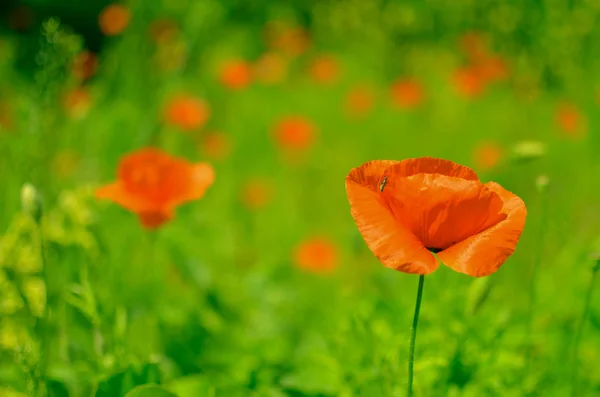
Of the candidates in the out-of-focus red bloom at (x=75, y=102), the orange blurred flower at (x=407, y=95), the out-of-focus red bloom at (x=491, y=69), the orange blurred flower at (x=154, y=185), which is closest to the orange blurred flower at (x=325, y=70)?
the orange blurred flower at (x=407, y=95)

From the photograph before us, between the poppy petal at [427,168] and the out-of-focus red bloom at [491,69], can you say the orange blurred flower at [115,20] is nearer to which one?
the out-of-focus red bloom at [491,69]

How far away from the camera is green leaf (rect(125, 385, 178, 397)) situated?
34.1 inches

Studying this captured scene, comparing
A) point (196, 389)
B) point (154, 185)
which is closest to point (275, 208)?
point (154, 185)

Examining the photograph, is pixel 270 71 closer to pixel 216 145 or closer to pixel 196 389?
pixel 216 145

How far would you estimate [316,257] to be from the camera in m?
2.17

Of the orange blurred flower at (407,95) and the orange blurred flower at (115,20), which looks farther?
the orange blurred flower at (407,95)

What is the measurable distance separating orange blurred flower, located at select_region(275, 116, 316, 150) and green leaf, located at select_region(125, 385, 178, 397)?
189 centimetres

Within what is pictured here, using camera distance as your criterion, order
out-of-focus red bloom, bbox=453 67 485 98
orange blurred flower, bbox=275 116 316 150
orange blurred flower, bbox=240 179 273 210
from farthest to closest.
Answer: out-of-focus red bloom, bbox=453 67 485 98 → orange blurred flower, bbox=275 116 316 150 → orange blurred flower, bbox=240 179 273 210

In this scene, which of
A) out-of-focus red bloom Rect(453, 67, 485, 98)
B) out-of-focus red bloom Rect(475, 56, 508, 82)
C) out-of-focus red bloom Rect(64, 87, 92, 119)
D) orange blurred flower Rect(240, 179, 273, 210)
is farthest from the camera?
out-of-focus red bloom Rect(475, 56, 508, 82)

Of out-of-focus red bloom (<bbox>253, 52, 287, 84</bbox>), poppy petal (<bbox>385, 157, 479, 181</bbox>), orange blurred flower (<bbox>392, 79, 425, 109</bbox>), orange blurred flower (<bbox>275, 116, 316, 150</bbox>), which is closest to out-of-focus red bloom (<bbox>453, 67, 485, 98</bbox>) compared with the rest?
orange blurred flower (<bbox>392, 79, 425, 109</bbox>)

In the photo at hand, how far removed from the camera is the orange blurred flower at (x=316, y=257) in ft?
6.98

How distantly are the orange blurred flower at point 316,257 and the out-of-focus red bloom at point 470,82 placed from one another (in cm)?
122

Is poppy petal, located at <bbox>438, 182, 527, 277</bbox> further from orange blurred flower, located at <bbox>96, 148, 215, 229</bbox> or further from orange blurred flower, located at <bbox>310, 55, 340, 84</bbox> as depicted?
orange blurred flower, located at <bbox>310, 55, 340, 84</bbox>

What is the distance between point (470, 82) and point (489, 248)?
244cm
